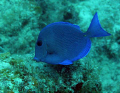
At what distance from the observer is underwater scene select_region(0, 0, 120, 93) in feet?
4.72

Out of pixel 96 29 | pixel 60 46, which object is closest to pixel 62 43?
pixel 60 46

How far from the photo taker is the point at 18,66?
1510 millimetres

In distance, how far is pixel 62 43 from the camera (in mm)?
1467

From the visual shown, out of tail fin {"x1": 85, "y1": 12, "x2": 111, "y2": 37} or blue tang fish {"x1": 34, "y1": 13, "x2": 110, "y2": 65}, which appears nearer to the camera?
tail fin {"x1": 85, "y1": 12, "x2": 111, "y2": 37}

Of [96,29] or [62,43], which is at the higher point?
[96,29]

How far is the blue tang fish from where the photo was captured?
1.46m

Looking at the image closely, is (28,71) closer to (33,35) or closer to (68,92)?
(68,92)

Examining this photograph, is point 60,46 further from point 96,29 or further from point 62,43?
point 96,29

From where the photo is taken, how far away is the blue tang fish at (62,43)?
1.46 metres

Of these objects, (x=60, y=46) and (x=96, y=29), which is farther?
(x=60, y=46)

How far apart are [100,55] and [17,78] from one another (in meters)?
2.68

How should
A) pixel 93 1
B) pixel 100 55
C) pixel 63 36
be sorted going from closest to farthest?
1. pixel 63 36
2. pixel 100 55
3. pixel 93 1

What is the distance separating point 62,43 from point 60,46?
0.05 metres

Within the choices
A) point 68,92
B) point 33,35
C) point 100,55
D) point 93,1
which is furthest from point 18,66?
point 93,1
